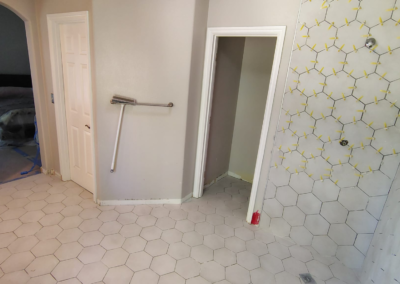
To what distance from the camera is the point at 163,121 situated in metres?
A: 2.37

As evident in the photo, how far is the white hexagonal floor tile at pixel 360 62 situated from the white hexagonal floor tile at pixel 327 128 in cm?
36

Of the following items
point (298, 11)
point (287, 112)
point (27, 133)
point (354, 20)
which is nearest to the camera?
point (354, 20)

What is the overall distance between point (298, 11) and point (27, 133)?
443 cm

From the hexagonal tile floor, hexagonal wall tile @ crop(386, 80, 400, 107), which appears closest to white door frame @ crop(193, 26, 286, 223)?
the hexagonal tile floor

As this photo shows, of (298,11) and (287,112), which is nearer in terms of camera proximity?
(298,11)

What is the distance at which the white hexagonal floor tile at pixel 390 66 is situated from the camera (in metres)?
1.58

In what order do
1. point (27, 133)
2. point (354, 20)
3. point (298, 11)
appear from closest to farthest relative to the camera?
point (354, 20)
point (298, 11)
point (27, 133)

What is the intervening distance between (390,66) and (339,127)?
504 millimetres

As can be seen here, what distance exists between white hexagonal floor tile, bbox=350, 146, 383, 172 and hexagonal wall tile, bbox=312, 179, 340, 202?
0.79 ft

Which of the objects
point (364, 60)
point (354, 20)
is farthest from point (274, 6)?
point (364, 60)

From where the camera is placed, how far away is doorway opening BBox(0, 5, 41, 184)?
11.0ft

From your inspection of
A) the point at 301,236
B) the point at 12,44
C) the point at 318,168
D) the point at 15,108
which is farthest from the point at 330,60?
the point at 12,44

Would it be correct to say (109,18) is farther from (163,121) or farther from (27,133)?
(27,133)

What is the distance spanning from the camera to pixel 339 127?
1.83 metres
